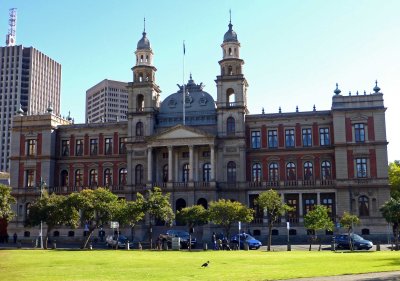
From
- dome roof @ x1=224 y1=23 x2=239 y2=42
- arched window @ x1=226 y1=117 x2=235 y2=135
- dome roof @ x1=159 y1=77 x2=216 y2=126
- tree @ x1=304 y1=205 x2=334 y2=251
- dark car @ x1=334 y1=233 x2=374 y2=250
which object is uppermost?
dome roof @ x1=224 y1=23 x2=239 y2=42

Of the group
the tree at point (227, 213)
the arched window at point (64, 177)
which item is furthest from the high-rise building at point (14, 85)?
the tree at point (227, 213)

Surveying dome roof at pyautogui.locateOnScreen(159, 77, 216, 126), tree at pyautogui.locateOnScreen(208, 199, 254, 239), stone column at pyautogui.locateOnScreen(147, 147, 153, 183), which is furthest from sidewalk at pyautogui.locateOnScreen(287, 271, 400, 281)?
dome roof at pyautogui.locateOnScreen(159, 77, 216, 126)

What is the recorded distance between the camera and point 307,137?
3063 inches

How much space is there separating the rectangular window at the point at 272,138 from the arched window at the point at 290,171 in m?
3.56

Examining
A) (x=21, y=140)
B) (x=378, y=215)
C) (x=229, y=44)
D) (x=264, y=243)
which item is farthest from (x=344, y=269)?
(x=21, y=140)

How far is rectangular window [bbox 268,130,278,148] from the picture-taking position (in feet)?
258

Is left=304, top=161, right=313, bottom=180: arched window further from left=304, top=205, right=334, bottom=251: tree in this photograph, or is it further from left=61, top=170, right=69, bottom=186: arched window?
left=61, top=170, right=69, bottom=186: arched window

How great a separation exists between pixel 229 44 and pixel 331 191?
26.8 m

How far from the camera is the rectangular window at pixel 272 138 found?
258 feet

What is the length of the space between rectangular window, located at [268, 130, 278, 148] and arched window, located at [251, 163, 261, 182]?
349 centimetres

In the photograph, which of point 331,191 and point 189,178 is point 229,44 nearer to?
point 189,178

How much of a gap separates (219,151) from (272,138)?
→ 8248 millimetres

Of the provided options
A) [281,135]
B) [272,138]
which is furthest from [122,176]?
[281,135]

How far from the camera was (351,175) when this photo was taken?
73.5m
